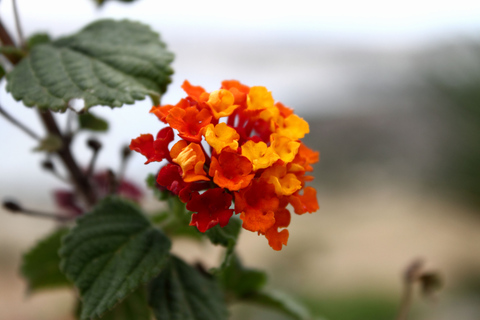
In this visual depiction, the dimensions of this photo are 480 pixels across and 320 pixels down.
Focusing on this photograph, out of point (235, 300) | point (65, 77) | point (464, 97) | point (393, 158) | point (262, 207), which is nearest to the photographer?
point (262, 207)

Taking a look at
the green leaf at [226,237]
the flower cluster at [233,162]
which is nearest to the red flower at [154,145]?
the flower cluster at [233,162]

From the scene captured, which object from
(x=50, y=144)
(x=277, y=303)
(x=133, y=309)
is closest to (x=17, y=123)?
(x=50, y=144)

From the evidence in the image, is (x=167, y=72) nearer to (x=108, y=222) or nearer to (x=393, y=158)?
(x=108, y=222)

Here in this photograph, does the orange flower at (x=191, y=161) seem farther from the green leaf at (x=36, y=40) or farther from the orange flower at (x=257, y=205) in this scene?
the green leaf at (x=36, y=40)

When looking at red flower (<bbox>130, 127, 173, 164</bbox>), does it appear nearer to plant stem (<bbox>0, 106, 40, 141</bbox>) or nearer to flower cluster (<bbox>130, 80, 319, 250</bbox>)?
flower cluster (<bbox>130, 80, 319, 250</bbox>)

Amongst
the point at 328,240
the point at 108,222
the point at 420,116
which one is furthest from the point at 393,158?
the point at 108,222

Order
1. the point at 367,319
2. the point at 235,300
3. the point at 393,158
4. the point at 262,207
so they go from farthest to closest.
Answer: the point at 393,158 < the point at 367,319 < the point at 235,300 < the point at 262,207
